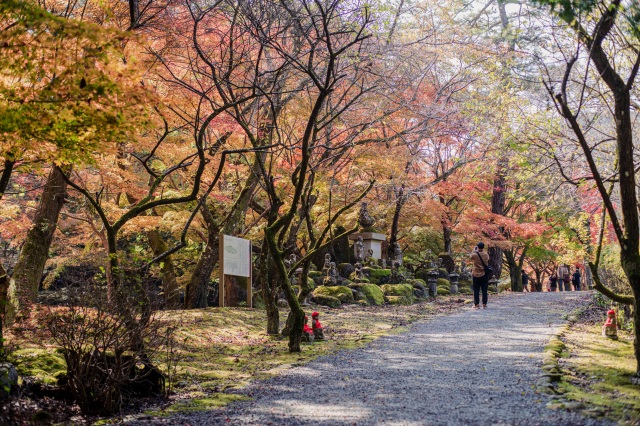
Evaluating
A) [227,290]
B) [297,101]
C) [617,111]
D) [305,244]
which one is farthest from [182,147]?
[617,111]

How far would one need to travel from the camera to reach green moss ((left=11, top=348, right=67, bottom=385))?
5.70m

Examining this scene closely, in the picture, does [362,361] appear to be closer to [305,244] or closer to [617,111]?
[617,111]

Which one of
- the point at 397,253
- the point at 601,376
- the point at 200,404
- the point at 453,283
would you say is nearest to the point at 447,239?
the point at 453,283

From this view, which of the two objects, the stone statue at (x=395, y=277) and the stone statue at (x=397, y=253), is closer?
the stone statue at (x=395, y=277)

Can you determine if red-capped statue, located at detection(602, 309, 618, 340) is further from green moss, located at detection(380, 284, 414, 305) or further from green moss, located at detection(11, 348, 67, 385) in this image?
green moss, located at detection(380, 284, 414, 305)

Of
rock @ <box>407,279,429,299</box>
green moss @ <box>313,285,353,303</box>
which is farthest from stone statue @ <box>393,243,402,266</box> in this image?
green moss @ <box>313,285,353,303</box>

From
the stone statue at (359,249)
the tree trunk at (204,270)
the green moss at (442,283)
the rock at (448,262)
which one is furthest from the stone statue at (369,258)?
the tree trunk at (204,270)

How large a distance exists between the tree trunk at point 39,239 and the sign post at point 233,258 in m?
3.52

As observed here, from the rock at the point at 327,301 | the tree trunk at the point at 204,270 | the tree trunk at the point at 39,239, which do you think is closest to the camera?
the tree trunk at the point at 39,239

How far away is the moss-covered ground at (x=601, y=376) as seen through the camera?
488 cm

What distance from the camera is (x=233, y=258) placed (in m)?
12.7

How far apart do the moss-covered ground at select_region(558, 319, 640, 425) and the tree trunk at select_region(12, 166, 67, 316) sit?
7.98m

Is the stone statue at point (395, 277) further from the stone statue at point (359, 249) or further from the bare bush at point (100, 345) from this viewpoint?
the bare bush at point (100, 345)

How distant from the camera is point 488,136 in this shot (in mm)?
12258
